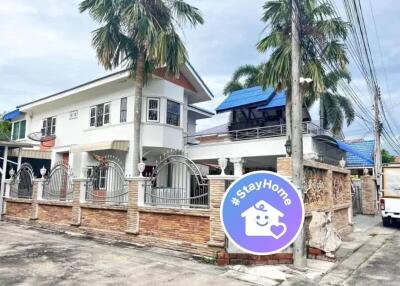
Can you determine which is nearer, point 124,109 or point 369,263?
point 369,263

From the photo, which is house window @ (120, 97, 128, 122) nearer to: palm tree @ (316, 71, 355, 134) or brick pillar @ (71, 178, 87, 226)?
brick pillar @ (71, 178, 87, 226)

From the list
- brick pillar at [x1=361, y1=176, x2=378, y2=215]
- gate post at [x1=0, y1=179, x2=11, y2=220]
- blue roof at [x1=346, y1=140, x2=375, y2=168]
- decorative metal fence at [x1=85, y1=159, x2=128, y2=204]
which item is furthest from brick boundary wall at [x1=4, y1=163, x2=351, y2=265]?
blue roof at [x1=346, y1=140, x2=375, y2=168]

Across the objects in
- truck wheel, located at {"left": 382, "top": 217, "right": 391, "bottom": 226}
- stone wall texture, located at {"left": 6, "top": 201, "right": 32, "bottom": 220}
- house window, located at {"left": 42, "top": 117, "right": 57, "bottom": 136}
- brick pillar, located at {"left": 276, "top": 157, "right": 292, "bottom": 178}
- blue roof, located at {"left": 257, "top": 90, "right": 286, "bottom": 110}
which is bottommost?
truck wheel, located at {"left": 382, "top": 217, "right": 391, "bottom": 226}

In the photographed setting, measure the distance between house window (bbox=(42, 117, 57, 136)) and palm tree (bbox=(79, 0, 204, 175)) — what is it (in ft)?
29.1

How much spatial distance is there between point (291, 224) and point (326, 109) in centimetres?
1846

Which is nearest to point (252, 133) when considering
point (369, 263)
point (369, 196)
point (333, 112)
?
point (333, 112)

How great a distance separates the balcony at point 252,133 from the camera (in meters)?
17.5

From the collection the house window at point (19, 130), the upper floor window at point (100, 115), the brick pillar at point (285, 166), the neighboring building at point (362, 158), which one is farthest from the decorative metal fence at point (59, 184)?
the neighboring building at point (362, 158)

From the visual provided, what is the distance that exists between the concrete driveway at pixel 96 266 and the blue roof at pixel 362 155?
17309 mm

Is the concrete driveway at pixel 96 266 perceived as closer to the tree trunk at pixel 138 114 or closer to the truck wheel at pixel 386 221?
the tree trunk at pixel 138 114

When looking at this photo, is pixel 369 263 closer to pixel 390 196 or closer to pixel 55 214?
pixel 390 196

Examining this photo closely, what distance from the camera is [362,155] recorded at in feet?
72.9

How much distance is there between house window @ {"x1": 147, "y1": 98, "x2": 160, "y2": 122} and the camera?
17.6 m

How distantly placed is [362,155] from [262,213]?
1884 cm
